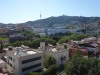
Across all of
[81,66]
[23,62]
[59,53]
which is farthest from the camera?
[59,53]

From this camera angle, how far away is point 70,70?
1906 cm

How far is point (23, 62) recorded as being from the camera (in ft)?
67.5

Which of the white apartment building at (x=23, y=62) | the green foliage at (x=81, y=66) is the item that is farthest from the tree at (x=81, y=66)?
the white apartment building at (x=23, y=62)

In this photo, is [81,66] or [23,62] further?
[23,62]

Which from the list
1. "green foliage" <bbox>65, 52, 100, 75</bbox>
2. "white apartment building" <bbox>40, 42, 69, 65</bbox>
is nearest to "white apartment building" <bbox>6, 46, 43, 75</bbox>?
"white apartment building" <bbox>40, 42, 69, 65</bbox>

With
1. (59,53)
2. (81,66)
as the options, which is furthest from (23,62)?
(59,53)

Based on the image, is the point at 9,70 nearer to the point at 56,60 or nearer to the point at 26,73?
the point at 26,73

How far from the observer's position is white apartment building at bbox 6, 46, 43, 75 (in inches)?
801

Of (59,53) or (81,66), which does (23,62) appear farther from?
(59,53)

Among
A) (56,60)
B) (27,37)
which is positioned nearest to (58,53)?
(56,60)

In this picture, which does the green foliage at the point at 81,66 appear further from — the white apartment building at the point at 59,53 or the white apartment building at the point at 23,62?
the white apartment building at the point at 59,53

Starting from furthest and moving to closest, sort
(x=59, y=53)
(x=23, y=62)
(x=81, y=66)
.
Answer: (x=59, y=53)
(x=23, y=62)
(x=81, y=66)

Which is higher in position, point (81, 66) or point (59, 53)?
point (59, 53)

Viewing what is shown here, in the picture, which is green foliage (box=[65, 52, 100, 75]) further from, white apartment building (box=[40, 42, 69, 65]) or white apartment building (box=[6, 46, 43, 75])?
white apartment building (box=[40, 42, 69, 65])
